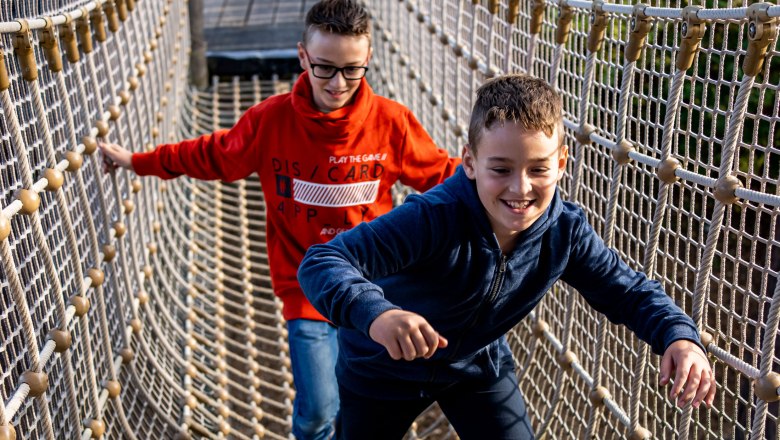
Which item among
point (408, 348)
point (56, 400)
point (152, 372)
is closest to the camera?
point (408, 348)

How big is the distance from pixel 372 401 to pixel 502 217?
1.53 feet

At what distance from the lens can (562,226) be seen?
1.58 m

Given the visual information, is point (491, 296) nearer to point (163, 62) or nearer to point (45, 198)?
point (45, 198)

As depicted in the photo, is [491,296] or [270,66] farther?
[270,66]

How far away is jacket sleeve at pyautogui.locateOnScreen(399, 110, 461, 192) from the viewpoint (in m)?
2.21

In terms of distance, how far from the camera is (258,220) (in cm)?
404

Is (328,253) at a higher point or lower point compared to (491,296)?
higher

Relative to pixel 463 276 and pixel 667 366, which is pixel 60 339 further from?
pixel 667 366

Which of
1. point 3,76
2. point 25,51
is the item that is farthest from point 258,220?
point 3,76

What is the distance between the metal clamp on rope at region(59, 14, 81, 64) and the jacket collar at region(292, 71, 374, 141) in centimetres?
47

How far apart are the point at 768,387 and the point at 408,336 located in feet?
1.99

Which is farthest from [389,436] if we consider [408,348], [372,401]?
[408,348]

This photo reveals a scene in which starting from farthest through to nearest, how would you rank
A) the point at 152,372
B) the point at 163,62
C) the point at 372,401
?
the point at 163,62 < the point at 152,372 < the point at 372,401

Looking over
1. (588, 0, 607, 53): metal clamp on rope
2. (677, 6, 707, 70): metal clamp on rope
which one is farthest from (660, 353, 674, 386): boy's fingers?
(588, 0, 607, 53): metal clamp on rope
